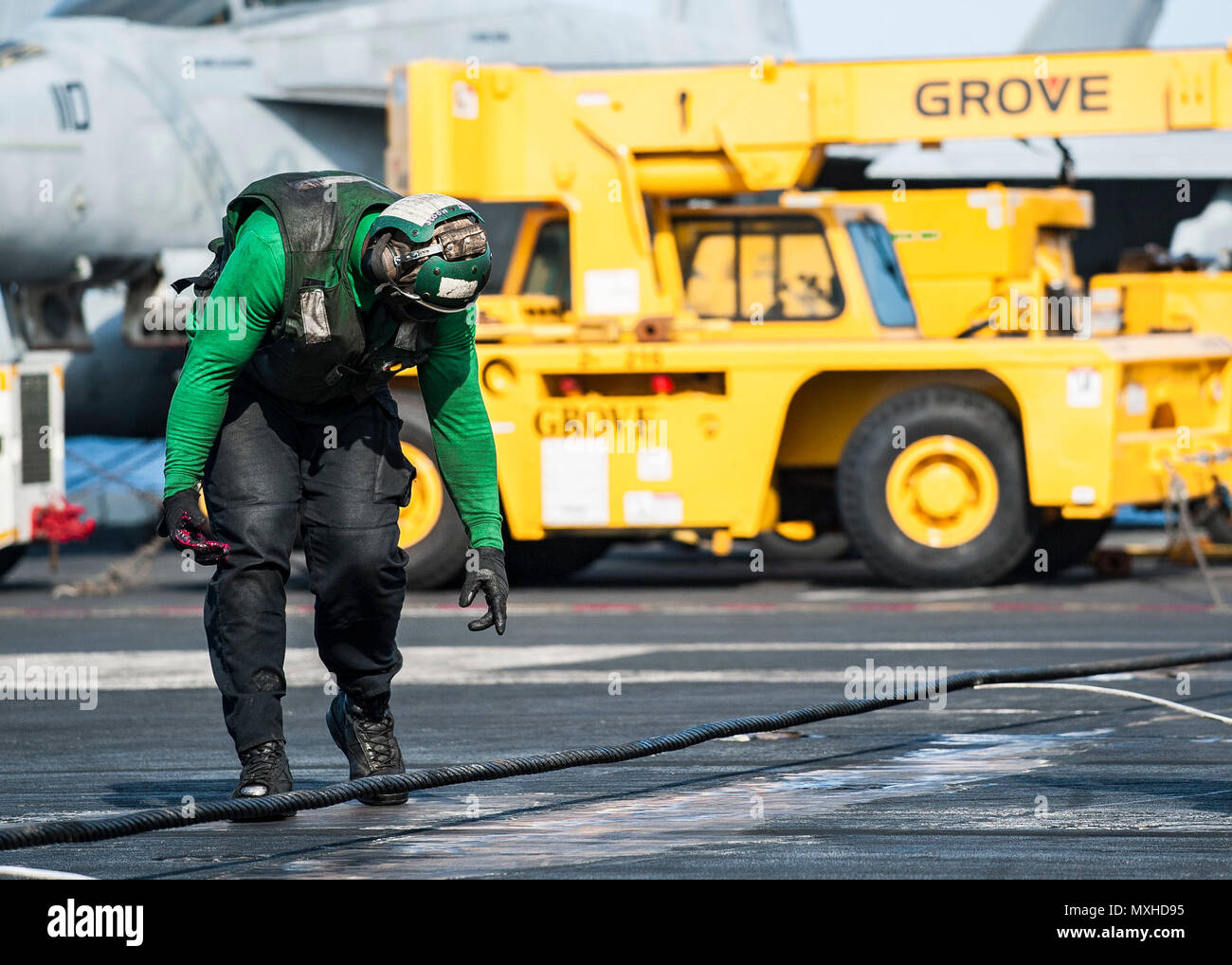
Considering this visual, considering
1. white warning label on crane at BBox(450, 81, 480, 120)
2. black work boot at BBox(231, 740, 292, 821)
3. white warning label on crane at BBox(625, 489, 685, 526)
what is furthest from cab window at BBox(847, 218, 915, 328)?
black work boot at BBox(231, 740, 292, 821)

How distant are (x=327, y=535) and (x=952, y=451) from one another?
7490 millimetres

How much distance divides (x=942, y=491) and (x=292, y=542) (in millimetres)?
7477

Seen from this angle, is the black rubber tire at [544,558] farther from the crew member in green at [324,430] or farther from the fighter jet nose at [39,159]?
the crew member in green at [324,430]

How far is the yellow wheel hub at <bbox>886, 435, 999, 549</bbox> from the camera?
12.7m

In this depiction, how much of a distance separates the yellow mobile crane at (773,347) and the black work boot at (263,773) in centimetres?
726

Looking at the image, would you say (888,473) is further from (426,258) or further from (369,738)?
(426,258)

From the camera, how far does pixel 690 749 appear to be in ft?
22.6

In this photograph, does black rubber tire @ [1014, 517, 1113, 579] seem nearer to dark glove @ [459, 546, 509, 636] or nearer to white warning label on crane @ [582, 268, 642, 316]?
white warning label on crane @ [582, 268, 642, 316]

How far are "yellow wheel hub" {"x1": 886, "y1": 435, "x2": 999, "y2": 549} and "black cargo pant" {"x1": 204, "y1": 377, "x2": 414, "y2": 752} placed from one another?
23.7 feet

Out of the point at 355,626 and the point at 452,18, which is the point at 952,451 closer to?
the point at 355,626

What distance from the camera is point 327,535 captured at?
18.9 feet

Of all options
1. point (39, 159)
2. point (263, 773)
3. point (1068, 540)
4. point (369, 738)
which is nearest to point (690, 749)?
point (369, 738)

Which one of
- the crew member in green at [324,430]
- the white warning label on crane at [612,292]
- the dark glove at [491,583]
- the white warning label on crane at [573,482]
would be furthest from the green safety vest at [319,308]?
the white warning label on crane at [612,292]
